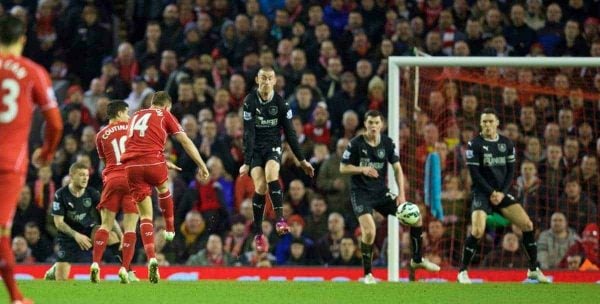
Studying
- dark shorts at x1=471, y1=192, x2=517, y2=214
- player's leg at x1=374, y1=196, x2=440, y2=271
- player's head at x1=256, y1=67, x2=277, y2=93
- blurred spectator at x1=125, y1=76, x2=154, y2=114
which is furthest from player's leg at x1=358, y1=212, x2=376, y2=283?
blurred spectator at x1=125, y1=76, x2=154, y2=114

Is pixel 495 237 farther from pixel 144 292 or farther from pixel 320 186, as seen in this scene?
pixel 144 292

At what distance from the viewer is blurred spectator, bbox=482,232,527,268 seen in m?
15.8

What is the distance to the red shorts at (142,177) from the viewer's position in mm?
11781

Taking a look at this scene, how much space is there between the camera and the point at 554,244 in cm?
1572

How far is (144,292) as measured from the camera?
1071 cm

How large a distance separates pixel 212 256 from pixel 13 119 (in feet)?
28.0

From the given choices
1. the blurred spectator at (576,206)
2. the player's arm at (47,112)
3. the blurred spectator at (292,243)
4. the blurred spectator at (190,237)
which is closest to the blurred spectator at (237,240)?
the blurred spectator at (190,237)

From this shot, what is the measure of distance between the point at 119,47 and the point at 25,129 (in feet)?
36.6

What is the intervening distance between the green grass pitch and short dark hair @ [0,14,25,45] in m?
2.63

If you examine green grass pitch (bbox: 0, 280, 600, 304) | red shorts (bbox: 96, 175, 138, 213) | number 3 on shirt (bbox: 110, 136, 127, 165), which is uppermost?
number 3 on shirt (bbox: 110, 136, 127, 165)

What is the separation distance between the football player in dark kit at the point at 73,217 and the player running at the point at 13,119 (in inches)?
246

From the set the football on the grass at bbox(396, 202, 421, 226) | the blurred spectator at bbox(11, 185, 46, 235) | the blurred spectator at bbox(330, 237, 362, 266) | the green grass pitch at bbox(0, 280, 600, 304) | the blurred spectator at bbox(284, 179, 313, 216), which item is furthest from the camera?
the blurred spectator at bbox(11, 185, 46, 235)

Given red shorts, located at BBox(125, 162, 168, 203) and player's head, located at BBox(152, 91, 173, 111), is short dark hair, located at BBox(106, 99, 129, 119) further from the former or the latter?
red shorts, located at BBox(125, 162, 168, 203)

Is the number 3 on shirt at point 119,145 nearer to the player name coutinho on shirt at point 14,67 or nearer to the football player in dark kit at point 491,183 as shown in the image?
the football player in dark kit at point 491,183
